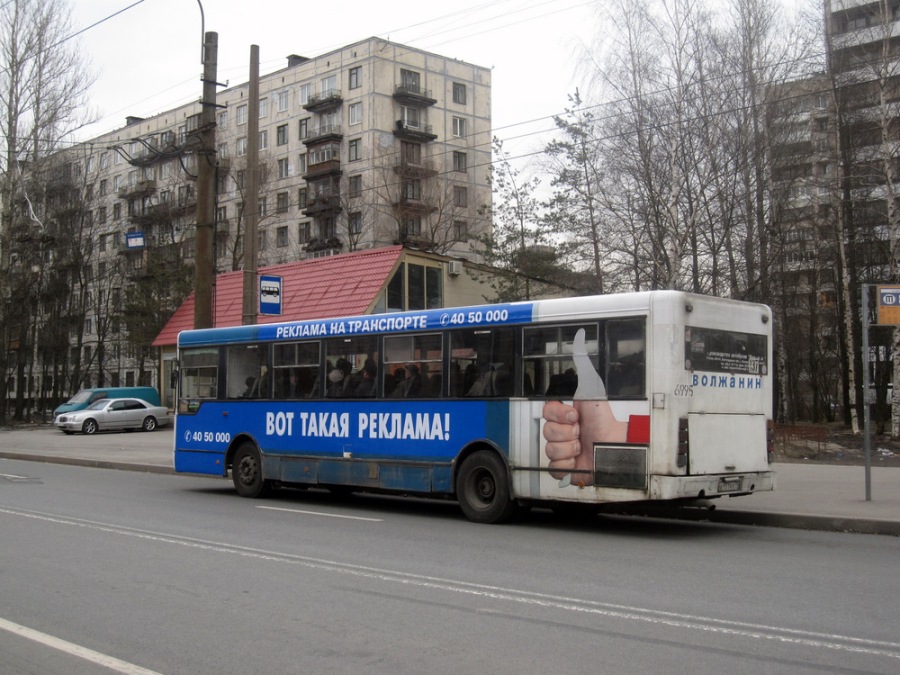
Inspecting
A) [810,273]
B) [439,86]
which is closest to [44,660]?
[810,273]

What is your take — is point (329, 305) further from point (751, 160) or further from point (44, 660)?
point (44, 660)

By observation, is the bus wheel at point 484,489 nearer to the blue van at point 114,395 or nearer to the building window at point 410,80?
the blue van at point 114,395

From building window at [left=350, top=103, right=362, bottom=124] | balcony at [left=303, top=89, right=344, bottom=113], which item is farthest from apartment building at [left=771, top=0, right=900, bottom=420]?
balcony at [left=303, top=89, right=344, bottom=113]

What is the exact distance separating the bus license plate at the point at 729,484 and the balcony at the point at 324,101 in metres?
55.5

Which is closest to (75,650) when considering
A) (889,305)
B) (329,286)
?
(889,305)

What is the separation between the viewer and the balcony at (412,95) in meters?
62.3

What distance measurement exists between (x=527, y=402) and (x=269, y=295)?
8.91 metres

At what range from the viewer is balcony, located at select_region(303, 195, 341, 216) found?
58906 mm

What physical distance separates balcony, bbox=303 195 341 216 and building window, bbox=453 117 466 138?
40.0ft

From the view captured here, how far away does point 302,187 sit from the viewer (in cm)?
6562

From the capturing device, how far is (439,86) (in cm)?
6588

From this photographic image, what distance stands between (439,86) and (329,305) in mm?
38676

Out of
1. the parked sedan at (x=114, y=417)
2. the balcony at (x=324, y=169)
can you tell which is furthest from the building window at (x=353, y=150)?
the parked sedan at (x=114, y=417)

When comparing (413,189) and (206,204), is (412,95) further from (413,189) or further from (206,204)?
(206,204)
